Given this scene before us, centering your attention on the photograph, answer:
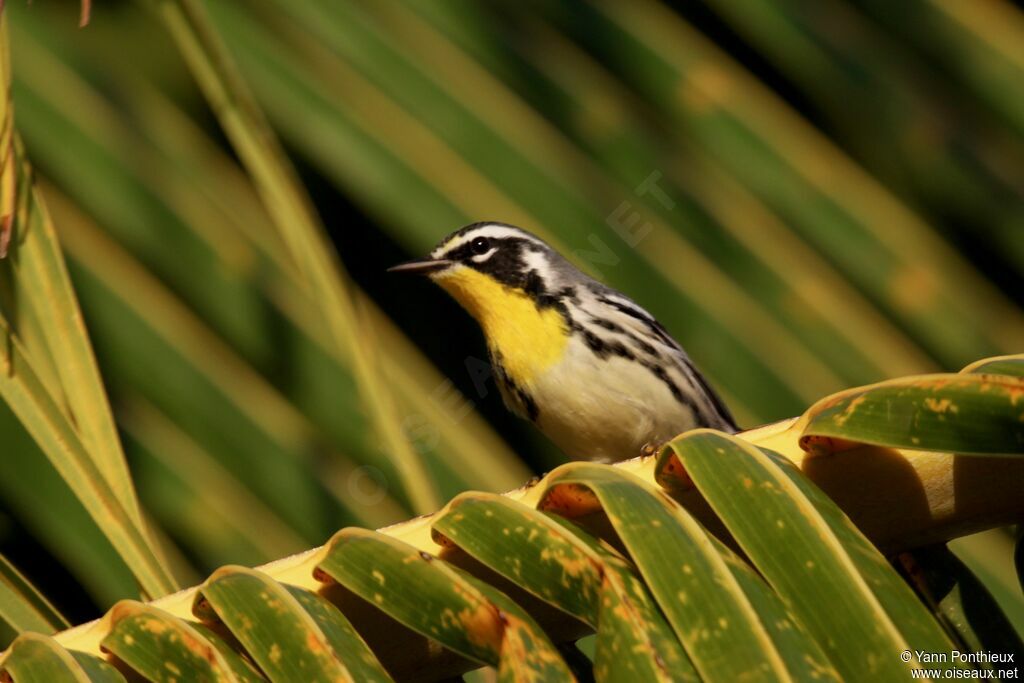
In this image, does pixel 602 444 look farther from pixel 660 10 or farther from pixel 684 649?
pixel 684 649

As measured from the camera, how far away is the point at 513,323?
3943 mm

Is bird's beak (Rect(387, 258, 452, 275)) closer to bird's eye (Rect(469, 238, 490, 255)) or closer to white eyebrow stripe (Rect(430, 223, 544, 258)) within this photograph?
white eyebrow stripe (Rect(430, 223, 544, 258))

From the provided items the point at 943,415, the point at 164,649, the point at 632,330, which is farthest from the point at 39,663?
the point at 632,330

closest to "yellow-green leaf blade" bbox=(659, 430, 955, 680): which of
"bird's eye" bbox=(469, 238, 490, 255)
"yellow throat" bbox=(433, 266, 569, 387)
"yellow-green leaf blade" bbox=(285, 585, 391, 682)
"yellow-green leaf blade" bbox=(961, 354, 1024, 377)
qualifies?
A: "yellow-green leaf blade" bbox=(961, 354, 1024, 377)

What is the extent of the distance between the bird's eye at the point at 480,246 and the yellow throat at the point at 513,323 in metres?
0.06

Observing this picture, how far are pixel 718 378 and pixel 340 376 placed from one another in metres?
0.64

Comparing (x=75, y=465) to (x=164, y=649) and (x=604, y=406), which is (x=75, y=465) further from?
(x=604, y=406)

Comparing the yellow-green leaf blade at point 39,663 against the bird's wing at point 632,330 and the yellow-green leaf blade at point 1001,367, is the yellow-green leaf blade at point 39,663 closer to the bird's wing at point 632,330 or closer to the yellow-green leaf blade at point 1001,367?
the yellow-green leaf blade at point 1001,367

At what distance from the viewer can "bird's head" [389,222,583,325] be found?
388 centimetres

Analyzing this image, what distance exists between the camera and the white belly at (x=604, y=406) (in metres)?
3.71

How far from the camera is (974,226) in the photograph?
239 centimetres

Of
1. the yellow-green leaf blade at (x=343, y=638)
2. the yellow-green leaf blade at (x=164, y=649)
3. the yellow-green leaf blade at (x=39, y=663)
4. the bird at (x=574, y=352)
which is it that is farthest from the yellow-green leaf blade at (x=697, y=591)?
the bird at (x=574, y=352)

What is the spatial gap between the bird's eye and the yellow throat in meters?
0.06

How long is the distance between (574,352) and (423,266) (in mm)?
946
